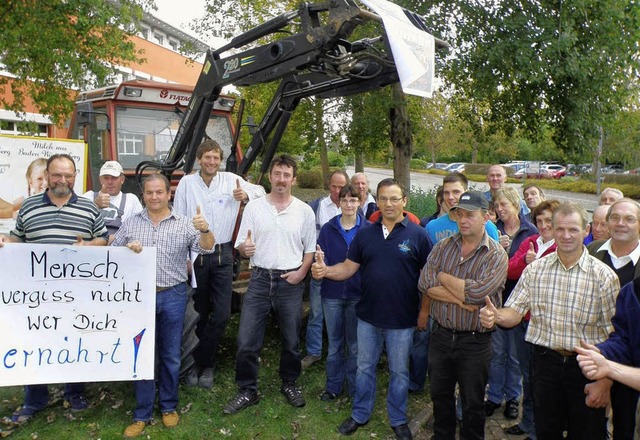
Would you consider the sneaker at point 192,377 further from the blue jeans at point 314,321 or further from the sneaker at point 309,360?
the blue jeans at point 314,321

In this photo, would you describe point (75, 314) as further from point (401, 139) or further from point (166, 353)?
point (401, 139)

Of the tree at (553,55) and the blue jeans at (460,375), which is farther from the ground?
the tree at (553,55)

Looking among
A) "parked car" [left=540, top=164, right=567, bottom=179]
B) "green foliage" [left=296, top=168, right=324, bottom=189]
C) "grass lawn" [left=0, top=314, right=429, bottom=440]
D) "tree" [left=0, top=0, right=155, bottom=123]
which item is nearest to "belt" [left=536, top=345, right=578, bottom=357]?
"grass lawn" [left=0, top=314, right=429, bottom=440]

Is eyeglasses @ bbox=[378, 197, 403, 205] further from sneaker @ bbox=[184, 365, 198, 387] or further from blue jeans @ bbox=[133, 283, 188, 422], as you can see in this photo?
sneaker @ bbox=[184, 365, 198, 387]

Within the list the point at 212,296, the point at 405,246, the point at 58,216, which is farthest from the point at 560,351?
the point at 58,216

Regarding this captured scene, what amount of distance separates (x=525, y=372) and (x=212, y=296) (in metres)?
2.73

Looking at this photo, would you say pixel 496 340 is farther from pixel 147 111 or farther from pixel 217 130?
pixel 147 111

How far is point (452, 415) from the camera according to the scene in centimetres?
346

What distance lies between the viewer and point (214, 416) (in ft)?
13.6

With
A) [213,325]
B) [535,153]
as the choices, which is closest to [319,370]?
[213,325]

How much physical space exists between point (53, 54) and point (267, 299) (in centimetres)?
793

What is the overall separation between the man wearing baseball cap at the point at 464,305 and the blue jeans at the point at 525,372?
76 cm

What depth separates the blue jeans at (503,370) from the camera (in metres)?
4.20

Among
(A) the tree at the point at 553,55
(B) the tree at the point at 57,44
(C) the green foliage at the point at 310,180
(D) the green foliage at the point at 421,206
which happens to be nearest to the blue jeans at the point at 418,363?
(A) the tree at the point at 553,55
